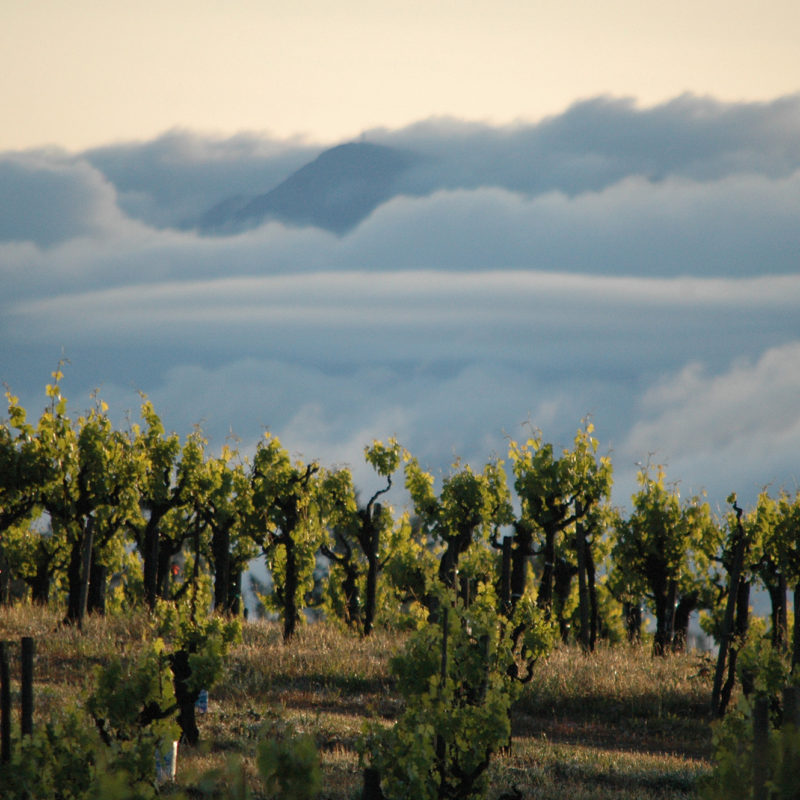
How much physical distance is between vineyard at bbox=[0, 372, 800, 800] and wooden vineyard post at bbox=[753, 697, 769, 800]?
22 millimetres

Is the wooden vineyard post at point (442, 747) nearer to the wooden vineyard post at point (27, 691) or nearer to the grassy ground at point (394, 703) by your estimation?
the grassy ground at point (394, 703)

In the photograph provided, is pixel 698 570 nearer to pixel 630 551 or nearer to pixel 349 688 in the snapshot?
pixel 630 551

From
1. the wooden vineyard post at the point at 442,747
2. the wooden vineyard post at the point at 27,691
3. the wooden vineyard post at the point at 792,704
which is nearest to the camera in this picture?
the wooden vineyard post at the point at 792,704

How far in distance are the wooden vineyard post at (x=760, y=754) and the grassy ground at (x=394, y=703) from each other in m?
4.42

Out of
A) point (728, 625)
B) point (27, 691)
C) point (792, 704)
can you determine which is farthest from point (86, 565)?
point (792, 704)

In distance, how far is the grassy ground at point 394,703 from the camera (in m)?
12.4

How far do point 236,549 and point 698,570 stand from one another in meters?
15.1

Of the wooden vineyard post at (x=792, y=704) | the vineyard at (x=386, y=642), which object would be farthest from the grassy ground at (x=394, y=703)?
the wooden vineyard post at (x=792, y=704)

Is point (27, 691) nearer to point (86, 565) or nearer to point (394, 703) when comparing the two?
point (394, 703)

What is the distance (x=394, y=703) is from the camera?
57.5 feet

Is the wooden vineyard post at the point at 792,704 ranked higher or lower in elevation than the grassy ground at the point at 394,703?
higher

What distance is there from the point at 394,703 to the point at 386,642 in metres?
4.60

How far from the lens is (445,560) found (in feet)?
87.8

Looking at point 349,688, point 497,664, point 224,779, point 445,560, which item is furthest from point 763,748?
point 445,560
